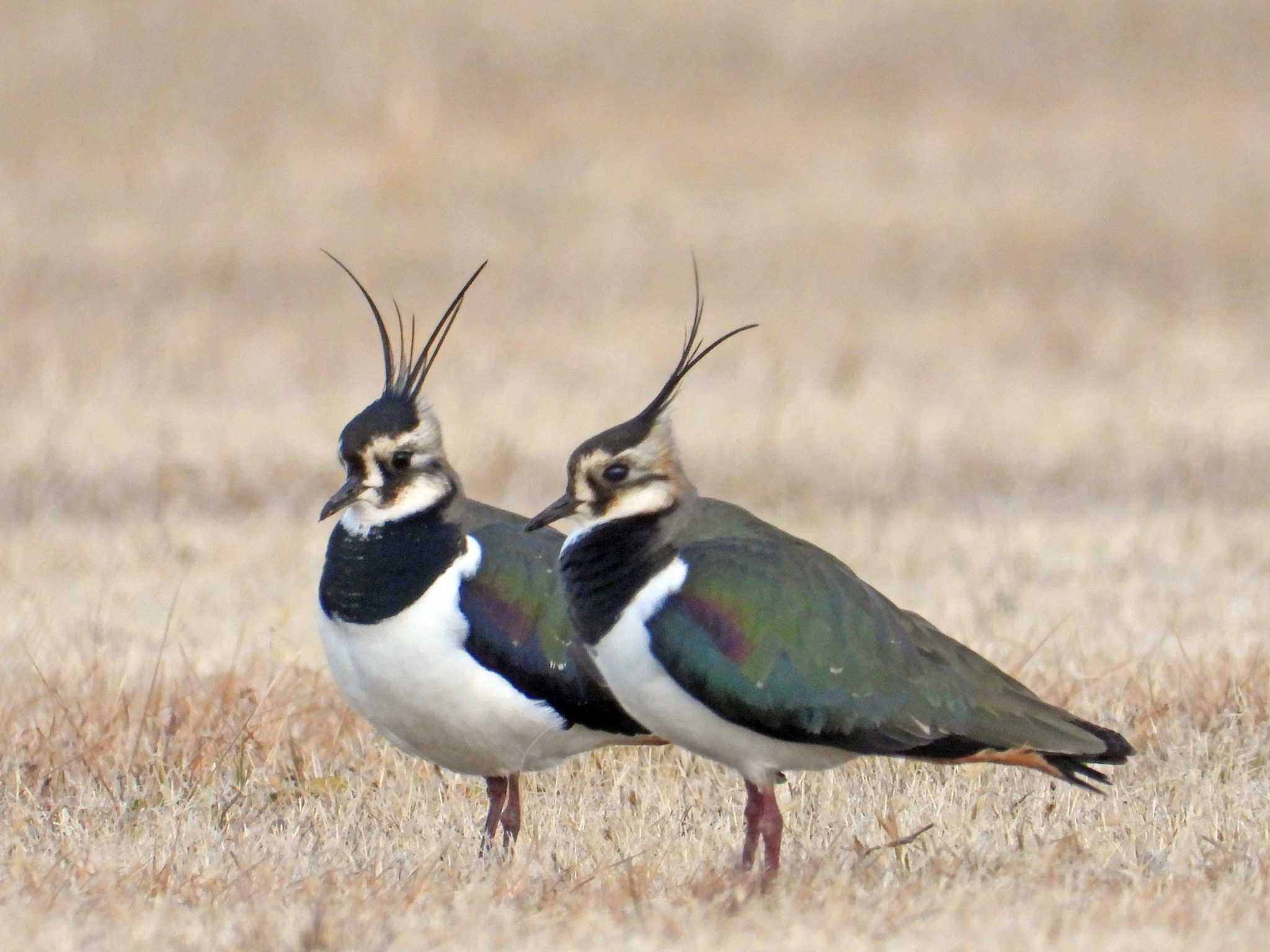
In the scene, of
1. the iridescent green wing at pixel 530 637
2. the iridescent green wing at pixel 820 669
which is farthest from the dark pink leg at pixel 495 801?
the iridescent green wing at pixel 820 669

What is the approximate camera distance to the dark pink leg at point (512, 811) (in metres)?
5.88

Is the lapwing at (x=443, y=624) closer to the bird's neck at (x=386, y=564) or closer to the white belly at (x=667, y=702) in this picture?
the bird's neck at (x=386, y=564)

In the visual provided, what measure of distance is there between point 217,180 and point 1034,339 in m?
8.28

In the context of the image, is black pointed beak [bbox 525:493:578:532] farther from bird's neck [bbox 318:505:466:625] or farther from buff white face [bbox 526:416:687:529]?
bird's neck [bbox 318:505:466:625]

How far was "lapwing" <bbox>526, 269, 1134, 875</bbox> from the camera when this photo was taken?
5.11 metres

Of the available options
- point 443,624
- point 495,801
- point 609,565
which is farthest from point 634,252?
point 609,565

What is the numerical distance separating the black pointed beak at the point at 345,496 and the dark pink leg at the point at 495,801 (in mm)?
825

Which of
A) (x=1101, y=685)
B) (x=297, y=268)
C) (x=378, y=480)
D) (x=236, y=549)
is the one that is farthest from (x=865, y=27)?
(x=378, y=480)

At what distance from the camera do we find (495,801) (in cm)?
601

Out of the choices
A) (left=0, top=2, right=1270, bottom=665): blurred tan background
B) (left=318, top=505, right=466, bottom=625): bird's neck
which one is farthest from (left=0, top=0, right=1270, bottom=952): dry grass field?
(left=318, top=505, right=466, bottom=625): bird's neck

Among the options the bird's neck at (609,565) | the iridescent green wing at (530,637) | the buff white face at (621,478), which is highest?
the buff white face at (621,478)

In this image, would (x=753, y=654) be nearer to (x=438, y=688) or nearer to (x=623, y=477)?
(x=623, y=477)

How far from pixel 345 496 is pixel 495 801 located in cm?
90

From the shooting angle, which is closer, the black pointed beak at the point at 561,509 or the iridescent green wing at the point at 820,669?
the iridescent green wing at the point at 820,669
